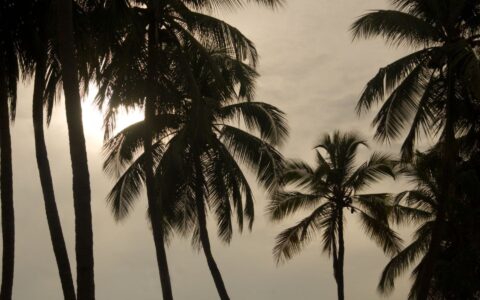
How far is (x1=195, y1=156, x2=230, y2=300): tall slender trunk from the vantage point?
25156 millimetres

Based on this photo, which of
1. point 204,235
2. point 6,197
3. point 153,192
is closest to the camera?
point 6,197

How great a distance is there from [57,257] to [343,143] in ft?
59.9

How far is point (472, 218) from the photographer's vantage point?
25812mm

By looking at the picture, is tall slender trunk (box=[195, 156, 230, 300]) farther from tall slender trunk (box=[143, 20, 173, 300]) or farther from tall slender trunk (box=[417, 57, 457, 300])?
tall slender trunk (box=[417, 57, 457, 300])

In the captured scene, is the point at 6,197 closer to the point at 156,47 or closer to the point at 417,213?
the point at 156,47

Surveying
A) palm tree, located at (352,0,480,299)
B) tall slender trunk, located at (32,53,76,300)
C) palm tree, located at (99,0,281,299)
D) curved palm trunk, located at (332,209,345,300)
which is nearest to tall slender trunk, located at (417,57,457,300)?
palm tree, located at (352,0,480,299)

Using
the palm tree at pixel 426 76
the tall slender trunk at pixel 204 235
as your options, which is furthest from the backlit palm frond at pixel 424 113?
the tall slender trunk at pixel 204 235

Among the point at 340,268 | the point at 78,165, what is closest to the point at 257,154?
the point at 340,268

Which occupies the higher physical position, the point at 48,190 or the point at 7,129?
the point at 7,129

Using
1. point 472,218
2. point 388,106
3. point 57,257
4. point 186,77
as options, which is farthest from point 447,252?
point 57,257

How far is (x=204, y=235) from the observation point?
997 inches

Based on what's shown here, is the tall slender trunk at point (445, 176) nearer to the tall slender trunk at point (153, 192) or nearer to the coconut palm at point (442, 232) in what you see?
the coconut palm at point (442, 232)

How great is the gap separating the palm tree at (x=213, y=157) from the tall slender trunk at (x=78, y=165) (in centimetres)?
1085

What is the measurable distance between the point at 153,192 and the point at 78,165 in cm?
749
